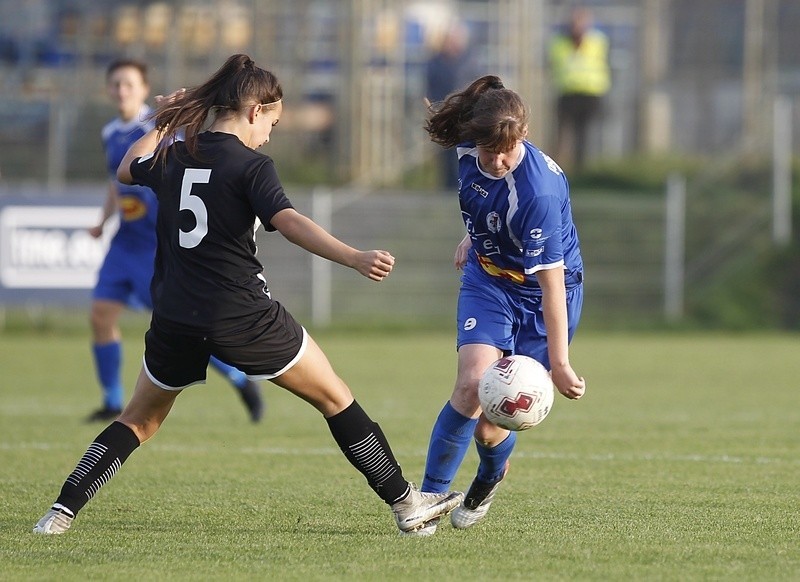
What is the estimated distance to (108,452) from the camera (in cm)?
536

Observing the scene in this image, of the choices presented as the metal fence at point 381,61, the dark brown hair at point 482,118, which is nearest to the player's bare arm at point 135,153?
the dark brown hair at point 482,118

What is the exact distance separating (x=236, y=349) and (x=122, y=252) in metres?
4.43

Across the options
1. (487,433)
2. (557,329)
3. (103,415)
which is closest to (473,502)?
(487,433)

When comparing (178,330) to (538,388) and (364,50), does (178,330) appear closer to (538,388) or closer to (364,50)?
(538,388)

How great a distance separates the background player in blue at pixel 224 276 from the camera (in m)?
5.00

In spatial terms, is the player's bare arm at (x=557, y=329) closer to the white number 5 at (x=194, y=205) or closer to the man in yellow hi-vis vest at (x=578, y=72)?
the white number 5 at (x=194, y=205)

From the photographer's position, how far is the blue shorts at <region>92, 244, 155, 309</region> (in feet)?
30.2

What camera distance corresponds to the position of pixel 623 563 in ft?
15.4

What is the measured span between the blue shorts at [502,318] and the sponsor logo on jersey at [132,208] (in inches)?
158

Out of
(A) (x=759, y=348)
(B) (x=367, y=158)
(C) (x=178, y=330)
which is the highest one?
(C) (x=178, y=330)

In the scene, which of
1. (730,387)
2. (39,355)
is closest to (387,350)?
(39,355)

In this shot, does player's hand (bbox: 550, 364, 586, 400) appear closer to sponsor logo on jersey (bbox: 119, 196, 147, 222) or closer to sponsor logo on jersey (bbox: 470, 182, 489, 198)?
sponsor logo on jersey (bbox: 470, 182, 489, 198)

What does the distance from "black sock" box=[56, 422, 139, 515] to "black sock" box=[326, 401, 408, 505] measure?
802 mm

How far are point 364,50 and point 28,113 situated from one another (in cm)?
480
